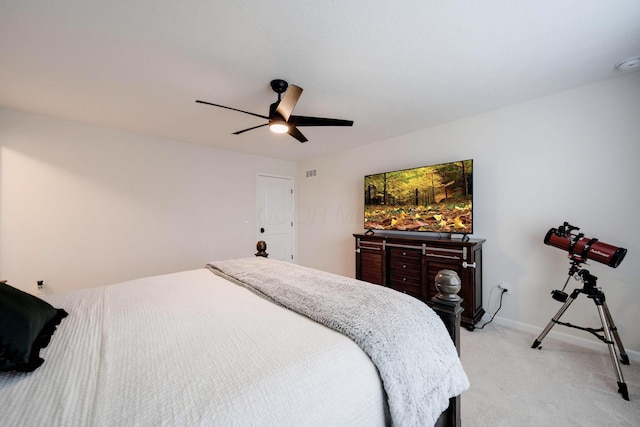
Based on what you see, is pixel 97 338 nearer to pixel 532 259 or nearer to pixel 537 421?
pixel 537 421

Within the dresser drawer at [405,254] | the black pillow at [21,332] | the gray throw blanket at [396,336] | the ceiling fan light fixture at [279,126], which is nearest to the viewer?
the black pillow at [21,332]

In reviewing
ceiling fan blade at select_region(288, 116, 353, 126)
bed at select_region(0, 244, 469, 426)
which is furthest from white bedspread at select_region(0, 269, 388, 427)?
ceiling fan blade at select_region(288, 116, 353, 126)

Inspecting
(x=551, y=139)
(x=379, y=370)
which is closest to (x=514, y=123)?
(x=551, y=139)

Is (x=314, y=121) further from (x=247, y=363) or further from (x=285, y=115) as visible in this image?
(x=247, y=363)

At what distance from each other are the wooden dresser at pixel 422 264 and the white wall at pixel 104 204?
Result: 2367mm

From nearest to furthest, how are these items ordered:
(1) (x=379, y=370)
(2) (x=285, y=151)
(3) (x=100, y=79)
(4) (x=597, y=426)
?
(1) (x=379, y=370) < (4) (x=597, y=426) < (3) (x=100, y=79) < (2) (x=285, y=151)

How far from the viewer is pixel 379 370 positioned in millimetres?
954

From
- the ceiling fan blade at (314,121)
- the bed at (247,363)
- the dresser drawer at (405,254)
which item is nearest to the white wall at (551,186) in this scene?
the dresser drawer at (405,254)

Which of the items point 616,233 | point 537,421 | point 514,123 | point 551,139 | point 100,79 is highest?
point 100,79

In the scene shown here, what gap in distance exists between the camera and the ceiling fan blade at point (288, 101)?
6.06 ft

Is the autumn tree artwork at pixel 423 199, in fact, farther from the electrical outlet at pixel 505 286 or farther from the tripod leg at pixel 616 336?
the tripod leg at pixel 616 336

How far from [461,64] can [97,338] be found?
9.23 feet

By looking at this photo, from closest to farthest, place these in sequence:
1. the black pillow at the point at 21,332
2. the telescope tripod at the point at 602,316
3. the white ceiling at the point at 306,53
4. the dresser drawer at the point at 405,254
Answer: the black pillow at the point at 21,332 < the white ceiling at the point at 306,53 < the telescope tripod at the point at 602,316 < the dresser drawer at the point at 405,254

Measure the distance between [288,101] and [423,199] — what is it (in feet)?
7.08
